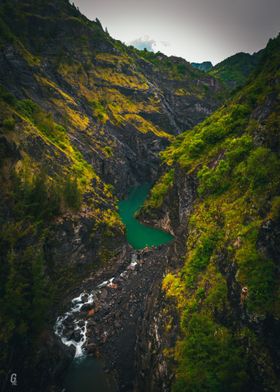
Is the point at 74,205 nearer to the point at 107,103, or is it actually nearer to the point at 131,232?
the point at 131,232

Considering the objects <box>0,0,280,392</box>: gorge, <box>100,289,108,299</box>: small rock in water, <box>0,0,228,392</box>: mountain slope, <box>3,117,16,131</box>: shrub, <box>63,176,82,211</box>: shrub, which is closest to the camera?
<box>0,0,280,392</box>: gorge

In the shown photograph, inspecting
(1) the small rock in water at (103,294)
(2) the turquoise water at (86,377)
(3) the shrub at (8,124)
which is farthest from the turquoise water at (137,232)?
(3) the shrub at (8,124)

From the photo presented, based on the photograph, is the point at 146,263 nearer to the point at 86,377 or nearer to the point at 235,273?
the point at 86,377

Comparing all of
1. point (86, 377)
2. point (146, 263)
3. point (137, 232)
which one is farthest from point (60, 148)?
point (86, 377)

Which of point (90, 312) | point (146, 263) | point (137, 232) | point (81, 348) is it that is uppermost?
point (137, 232)

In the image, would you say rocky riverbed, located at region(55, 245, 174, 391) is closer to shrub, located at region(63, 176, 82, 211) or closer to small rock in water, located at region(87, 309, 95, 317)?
small rock in water, located at region(87, 309, 95, 317)

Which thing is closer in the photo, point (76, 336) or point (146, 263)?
point (76, 336)

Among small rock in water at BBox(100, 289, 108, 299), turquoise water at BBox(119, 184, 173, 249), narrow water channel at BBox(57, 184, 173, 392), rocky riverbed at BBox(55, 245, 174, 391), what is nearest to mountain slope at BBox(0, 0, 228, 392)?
narrow water channel at BBox(57, 184, 173, 392)

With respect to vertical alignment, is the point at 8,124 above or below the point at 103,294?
above
